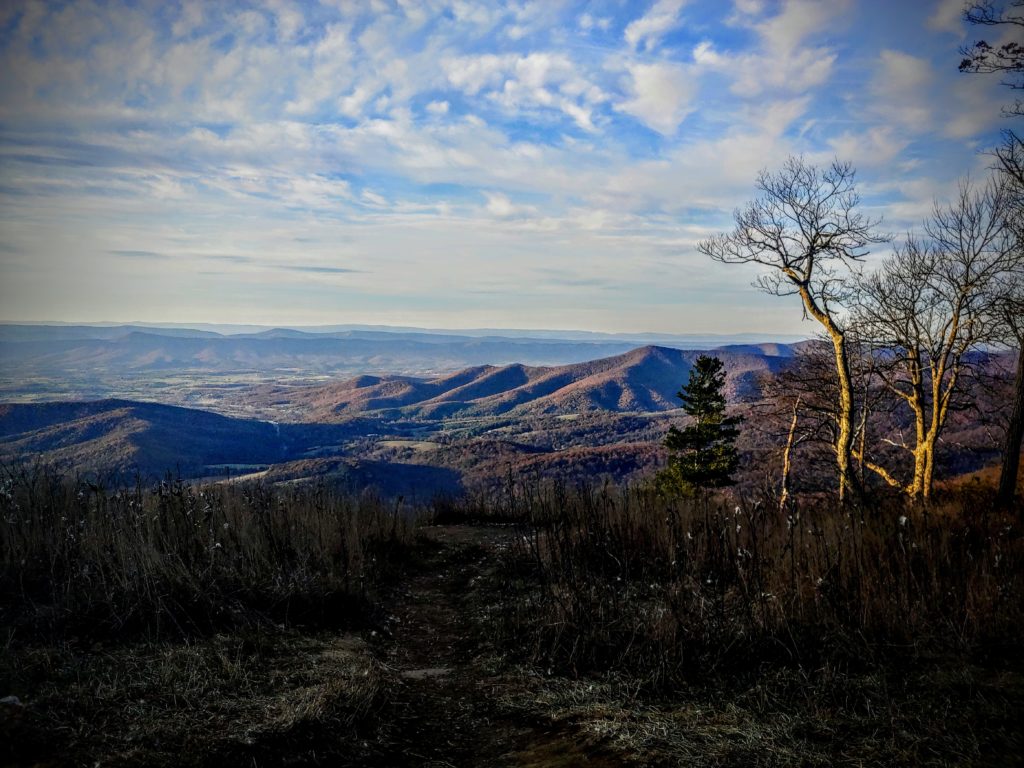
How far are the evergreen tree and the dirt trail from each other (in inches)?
767

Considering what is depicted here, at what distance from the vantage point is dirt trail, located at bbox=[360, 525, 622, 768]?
3.41 metres

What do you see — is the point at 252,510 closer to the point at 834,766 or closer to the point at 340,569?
the point at 340,569

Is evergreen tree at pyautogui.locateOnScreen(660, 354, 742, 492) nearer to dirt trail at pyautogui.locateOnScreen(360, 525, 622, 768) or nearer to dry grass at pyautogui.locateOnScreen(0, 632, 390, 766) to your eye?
dirt trail at pyautogui.locateOnScreen(360, 525, 622, 768)

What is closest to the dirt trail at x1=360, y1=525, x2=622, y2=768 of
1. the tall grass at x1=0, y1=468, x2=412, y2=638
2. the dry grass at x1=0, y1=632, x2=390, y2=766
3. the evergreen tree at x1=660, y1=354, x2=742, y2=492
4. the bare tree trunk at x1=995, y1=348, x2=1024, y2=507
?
the dry grass at x1=0, y1=632, x2=390, y2=766

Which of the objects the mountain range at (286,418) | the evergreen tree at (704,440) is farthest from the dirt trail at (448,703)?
the evergreen tree at (704,440)

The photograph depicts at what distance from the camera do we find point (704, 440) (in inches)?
1022

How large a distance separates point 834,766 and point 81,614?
18.4ft

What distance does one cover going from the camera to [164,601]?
507 centimetres

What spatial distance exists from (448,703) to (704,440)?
77.1ft

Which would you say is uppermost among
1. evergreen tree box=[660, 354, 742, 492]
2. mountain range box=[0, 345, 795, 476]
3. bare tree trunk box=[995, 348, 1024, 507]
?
bare tree trunk box=[995, 348, 1024, 507]

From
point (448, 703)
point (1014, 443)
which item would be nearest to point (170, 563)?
point (448, 703)

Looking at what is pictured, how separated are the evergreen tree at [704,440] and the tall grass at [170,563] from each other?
1975cm

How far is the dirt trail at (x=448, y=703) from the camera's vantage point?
341cm

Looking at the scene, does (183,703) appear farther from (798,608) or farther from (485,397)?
(485,397)
